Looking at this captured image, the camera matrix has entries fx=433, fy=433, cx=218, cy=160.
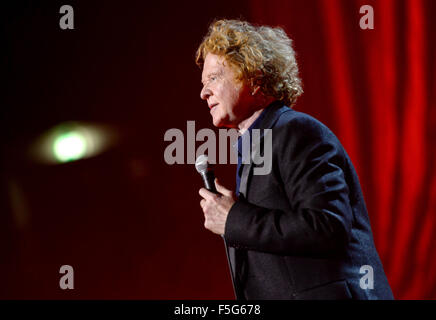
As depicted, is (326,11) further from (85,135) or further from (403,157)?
(85,135)

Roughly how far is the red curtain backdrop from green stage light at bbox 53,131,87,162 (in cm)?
154

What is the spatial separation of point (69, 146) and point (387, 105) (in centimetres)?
217

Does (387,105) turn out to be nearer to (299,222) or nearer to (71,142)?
(299,222)

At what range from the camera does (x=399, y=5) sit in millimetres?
2645

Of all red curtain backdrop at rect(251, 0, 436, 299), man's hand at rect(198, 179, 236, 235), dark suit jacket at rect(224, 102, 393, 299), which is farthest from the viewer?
red curtain backdrop at rect(251, 0, 436, 299)

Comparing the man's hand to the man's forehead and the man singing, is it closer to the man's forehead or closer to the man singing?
the man singing

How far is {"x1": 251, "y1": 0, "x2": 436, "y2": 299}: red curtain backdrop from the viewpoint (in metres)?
2.61

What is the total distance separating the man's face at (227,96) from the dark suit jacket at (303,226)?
10.8 inches

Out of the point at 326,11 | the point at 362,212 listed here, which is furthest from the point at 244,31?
the point at 326,11

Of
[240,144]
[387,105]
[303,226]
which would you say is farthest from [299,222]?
[387,105]

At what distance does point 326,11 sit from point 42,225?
2.44 meters

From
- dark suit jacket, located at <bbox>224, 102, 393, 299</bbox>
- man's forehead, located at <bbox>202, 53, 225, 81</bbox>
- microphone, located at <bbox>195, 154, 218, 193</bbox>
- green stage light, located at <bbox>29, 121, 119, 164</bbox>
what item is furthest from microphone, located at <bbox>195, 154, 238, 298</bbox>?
green stage light, located at <bbox>29, 121, 119, 164</bbox>

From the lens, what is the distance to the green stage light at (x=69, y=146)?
3.07 meters

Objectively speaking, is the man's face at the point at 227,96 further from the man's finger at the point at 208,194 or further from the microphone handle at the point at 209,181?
the man's finger at the point at 208,194
